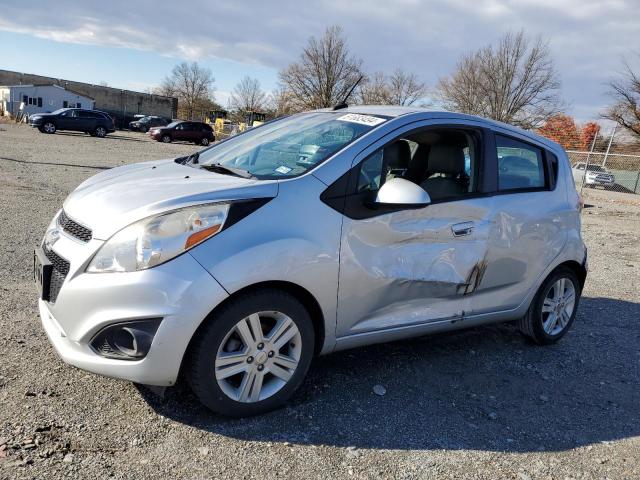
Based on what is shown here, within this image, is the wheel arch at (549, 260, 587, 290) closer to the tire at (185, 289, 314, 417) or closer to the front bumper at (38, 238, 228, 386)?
the tire at (185, 289, 314, 417)

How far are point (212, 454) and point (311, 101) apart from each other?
177ft

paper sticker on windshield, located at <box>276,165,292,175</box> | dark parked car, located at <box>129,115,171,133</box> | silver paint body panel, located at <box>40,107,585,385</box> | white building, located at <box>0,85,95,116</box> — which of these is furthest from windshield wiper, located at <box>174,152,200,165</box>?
white building, located at <box>0,85,95,116</box>

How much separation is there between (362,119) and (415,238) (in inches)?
34.8

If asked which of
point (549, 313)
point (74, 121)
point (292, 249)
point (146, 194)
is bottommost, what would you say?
point (549, 313)

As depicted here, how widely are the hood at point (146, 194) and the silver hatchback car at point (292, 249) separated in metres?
0.01

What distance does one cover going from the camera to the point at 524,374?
4047mm

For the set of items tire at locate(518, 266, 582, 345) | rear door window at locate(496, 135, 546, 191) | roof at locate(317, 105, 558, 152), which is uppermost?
roof at locate(317, 105, 558, 152)

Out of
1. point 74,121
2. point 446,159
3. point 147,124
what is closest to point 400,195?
point 446,159

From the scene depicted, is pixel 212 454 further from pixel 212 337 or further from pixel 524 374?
pixel 524 374

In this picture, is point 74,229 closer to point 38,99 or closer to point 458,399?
point 458,399

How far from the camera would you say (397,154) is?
382 centimetres

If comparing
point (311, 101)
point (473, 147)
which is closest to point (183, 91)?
point (311, 101)

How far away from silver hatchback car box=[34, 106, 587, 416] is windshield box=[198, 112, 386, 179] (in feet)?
0.06

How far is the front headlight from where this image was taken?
8.68 ft
